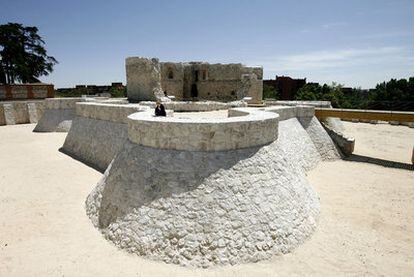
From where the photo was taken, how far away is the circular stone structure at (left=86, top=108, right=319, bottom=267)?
6645 millimetres

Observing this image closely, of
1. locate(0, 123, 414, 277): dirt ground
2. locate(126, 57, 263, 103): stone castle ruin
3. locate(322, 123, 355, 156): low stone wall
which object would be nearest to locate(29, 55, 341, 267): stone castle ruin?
locate(0, 123, 414, 277): dirt ground

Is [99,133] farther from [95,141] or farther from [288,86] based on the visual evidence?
[288,86]

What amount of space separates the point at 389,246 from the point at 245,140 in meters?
4.63

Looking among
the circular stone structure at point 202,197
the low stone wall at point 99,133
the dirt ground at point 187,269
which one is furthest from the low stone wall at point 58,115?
the circular stone structure at point 202,197

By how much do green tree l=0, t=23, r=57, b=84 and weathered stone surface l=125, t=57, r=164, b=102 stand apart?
22.8 metres

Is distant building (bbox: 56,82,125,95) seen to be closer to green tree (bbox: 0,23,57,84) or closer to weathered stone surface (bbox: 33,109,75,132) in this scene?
green tree (bbox: 0,23,57,84)

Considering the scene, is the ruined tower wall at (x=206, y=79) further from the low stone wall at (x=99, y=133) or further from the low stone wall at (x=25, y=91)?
the low stone wall at (x=25, y=91)

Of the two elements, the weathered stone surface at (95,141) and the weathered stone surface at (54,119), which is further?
the weathered stone surface at (54,119)

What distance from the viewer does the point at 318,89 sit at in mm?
40812

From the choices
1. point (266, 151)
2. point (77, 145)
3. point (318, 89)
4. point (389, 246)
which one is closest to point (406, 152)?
point (389, 246)

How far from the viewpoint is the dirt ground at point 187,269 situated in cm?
637

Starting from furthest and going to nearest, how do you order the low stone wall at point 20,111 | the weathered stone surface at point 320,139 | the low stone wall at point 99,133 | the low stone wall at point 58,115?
the low stone wall at point 20,111
the low stone wall at point 58,115
the weathered stone surface at point 320,139
the low stone wall at point 99,133

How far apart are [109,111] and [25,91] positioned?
20.0 m

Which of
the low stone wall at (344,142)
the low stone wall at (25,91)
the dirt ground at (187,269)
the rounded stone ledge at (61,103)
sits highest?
the low stone wall at (25,91)
